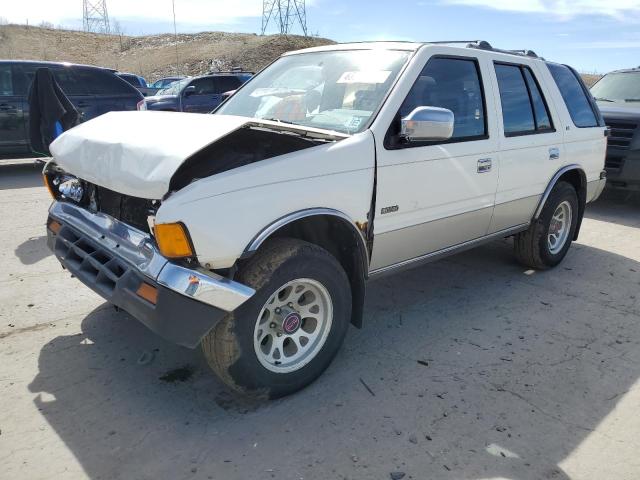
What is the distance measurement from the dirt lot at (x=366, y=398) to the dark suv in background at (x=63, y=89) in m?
5.90

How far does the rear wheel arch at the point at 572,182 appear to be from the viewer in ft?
15.6

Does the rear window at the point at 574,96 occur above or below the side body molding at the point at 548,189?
above

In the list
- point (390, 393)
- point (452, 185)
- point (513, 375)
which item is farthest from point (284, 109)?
point (513, 375)

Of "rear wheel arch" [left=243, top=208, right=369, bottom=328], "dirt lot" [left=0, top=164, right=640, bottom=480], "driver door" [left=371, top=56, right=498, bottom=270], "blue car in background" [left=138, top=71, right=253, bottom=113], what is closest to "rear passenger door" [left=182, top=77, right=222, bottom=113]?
"blue car in background" [left=138, top=71, right=253, bottom=113]

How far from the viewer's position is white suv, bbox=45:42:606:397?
8.21 ft

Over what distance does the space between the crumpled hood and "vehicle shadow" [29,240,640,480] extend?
3.84ft

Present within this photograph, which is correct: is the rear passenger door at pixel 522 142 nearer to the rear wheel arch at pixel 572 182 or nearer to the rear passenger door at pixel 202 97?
the rear wheel arch at pixel 572 182

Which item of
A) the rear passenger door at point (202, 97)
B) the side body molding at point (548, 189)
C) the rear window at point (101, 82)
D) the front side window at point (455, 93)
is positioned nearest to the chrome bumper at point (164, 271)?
the front side window at point (455, 93)

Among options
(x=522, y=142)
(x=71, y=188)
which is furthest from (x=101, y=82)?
(x=522, y=142)

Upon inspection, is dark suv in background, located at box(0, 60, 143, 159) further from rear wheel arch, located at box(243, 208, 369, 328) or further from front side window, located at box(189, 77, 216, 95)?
rear wheel arch, located at box(243, 208, 369, 328)

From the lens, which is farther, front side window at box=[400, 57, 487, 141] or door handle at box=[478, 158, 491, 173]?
door handle at box=[478, 158, 491, 173]

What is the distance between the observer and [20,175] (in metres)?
9.70

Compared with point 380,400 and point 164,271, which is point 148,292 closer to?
point 164,271

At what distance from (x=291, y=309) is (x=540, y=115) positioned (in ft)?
9.98
